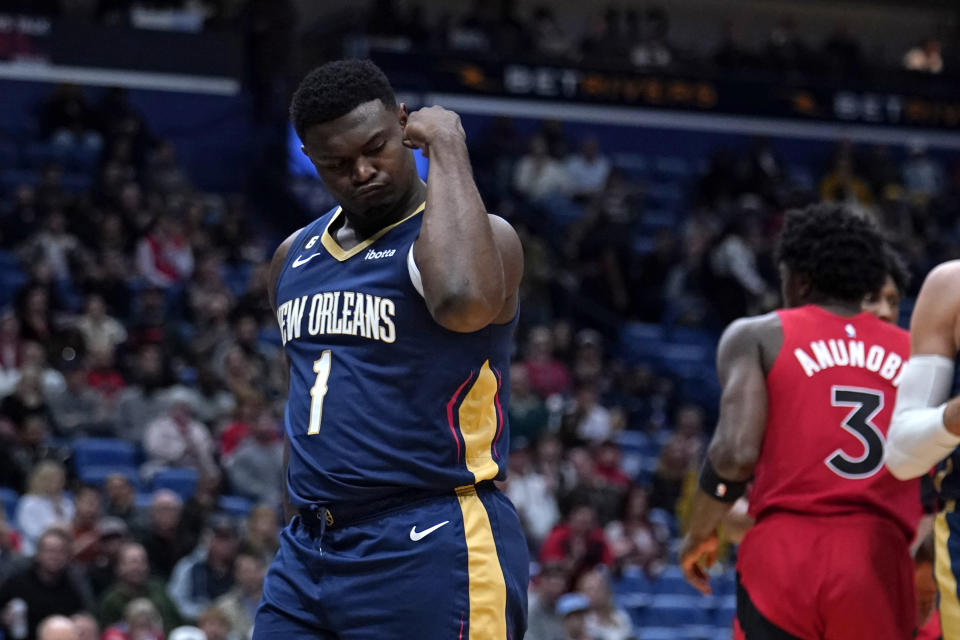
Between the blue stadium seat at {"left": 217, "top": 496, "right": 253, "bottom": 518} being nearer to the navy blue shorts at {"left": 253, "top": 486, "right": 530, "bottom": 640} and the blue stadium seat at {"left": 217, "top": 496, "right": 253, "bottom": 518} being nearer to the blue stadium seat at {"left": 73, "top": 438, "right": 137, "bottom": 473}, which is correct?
the blue stadium seat at {"left": 73, "top": 438, "right": 137, "bottom": 473}

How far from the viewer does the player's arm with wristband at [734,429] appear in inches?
174

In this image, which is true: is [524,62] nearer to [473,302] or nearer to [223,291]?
[223,291]

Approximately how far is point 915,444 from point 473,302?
1396 mm

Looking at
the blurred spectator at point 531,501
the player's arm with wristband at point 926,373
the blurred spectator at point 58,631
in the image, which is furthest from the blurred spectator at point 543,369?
the player's arm with wristband at point 926,373

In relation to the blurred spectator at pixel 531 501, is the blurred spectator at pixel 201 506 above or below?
above

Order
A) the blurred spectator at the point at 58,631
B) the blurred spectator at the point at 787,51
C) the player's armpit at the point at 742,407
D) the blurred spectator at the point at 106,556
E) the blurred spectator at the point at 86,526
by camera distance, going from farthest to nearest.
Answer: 1. the blurred spectator at the point at 787,51
2. the blurred spectator at the point at 86,526
3. the blurred spectator at the point at 106,556
4. the blurred spectator at the point at 58,631
5. the player's armpit at the point at 742,407

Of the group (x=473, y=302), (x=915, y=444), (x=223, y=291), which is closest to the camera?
(x=473, y=302)

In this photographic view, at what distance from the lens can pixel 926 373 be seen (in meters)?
3.90

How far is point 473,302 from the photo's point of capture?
3.17m

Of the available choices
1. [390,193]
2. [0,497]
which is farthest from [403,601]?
[0,497]

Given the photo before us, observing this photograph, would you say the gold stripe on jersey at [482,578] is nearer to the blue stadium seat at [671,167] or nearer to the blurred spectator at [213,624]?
the blurred spectator at [213,624]

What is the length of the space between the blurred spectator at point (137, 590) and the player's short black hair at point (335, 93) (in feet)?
19.4

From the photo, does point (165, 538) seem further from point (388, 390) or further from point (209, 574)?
point (388, 390)

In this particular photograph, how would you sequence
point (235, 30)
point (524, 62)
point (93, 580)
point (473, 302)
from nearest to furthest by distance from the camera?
1. point (473, 302)
2. point (93, 580)
3. point (524, 62)
4. point (235, 30)
